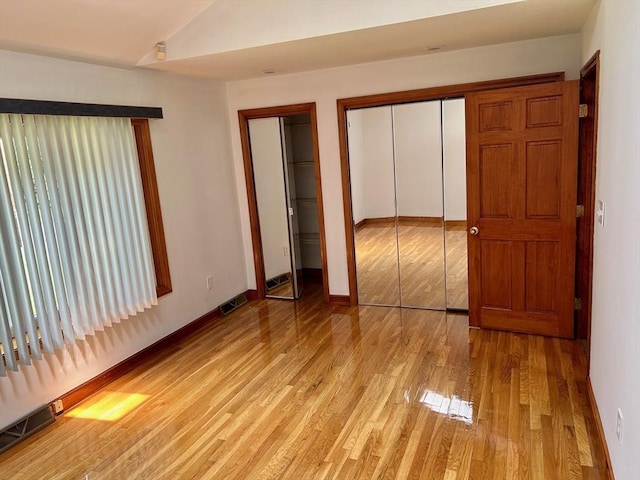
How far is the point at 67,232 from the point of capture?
309 cm

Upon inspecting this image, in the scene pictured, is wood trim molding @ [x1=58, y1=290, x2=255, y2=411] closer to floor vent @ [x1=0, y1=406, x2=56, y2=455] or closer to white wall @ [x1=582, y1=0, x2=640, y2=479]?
floor vent @ [x1=0, y1=406, x2=56, y2=455]

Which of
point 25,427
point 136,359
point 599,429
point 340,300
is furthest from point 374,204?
point 25,427

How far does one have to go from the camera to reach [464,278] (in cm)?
439

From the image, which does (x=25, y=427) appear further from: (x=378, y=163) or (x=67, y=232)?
(x=378, y=163)

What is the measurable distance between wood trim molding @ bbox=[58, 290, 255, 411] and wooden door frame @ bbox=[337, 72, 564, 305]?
152cm

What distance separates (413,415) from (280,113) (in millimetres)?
3223

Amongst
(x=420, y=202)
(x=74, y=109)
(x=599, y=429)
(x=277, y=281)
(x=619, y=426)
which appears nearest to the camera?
(x=619, y=426)

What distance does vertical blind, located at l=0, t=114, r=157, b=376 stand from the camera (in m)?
2.76

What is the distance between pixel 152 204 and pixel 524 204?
309cm

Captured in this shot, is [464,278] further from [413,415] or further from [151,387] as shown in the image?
[151,387]

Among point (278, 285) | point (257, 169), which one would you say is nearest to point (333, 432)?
point (278, 285)

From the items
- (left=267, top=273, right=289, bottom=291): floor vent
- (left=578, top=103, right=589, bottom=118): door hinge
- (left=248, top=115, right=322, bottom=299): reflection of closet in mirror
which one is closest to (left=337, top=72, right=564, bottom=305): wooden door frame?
(left=578, top=103, right=589, bottom=118): door hinge

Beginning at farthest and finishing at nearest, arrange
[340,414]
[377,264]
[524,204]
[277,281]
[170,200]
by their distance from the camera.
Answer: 1. [277,281]
2. [377,264]
3. [170,200]
4. [524,204]
5. [340,414]

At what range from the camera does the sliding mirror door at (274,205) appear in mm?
4848
